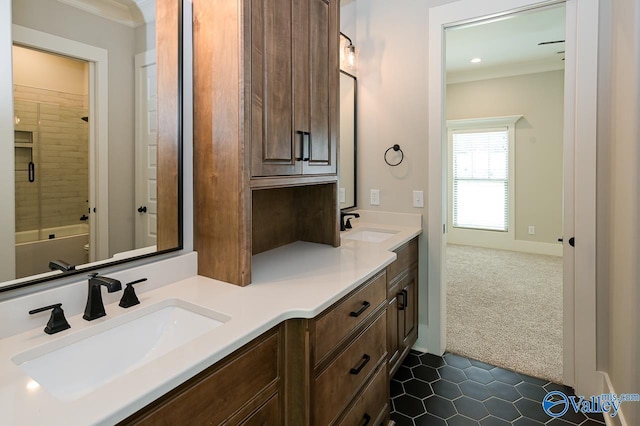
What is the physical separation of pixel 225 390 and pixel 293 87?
46.7 inches

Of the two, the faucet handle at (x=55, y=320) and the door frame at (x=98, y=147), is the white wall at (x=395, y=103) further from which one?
the faucet handle at (x=55, y=320)

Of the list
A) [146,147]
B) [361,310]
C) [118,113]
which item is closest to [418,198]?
[361,310]

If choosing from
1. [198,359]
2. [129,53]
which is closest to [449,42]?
[129,53]

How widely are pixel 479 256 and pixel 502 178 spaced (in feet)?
4.62

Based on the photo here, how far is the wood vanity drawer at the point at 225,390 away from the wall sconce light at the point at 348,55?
2.20 meters

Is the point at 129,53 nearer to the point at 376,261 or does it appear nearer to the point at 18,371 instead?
the point at 18,371

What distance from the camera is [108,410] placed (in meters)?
0.66

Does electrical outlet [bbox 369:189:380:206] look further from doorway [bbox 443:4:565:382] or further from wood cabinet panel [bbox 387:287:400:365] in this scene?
doorway [bbox 443:4:565:382]

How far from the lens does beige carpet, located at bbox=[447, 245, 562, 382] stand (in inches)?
98.6

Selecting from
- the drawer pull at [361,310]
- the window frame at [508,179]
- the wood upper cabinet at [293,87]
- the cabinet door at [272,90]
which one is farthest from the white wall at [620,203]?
the window frame at [508,179]

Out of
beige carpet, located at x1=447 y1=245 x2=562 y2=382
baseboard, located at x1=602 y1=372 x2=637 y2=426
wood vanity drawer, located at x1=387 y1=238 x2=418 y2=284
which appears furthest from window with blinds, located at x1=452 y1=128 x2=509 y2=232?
baseboard, located at x1=602 y1=372 x2=637 y2=426

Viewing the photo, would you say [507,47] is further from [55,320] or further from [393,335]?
[55,320]

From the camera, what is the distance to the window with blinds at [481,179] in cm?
585

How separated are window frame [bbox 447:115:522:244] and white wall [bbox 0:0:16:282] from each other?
6069 mm
